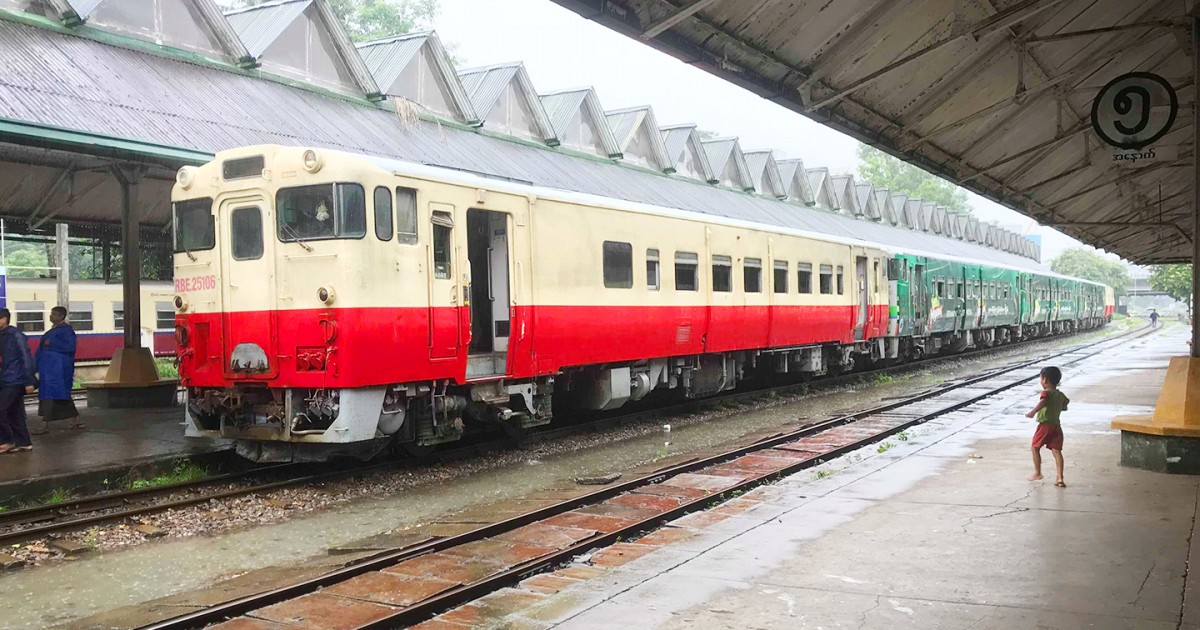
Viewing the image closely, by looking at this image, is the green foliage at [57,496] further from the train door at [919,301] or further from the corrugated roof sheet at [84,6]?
the train door at [919,301]

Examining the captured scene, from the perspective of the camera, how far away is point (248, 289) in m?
9.51

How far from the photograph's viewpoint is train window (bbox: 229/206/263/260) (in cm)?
952

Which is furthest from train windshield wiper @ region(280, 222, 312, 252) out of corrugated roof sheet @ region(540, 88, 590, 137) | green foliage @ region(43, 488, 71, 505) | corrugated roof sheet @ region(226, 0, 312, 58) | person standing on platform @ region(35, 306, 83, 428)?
corrugated roof sheet @ region(540, 88, 590, 137)

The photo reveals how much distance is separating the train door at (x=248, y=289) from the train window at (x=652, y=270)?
18.0ft

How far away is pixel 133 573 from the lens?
6770 mm

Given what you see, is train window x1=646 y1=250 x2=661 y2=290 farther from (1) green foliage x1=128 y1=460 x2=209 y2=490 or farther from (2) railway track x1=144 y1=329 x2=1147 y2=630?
(1) green foliage x1=128 y1=460 x2=209 y2=490

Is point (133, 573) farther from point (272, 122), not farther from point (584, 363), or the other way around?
point (272, 122)

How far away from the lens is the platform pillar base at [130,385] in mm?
14844

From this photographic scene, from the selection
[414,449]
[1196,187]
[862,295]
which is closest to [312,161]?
[414,449]

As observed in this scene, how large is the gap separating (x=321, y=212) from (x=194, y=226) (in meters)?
1.84

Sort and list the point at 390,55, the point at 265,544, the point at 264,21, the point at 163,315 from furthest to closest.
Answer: the point at 163,315 < the point at 390,55 < the point at 264,21 < the point at 265,544

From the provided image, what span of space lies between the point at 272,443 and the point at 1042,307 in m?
37.2

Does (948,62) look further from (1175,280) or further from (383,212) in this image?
(1175,280)

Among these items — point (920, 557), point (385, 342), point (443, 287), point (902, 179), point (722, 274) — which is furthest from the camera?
point (902, 179)
